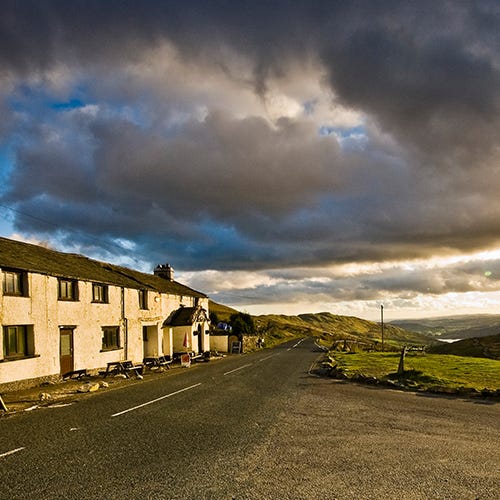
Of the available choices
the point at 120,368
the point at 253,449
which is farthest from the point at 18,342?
the point at 253,449

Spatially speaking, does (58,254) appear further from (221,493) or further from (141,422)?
(221,493)

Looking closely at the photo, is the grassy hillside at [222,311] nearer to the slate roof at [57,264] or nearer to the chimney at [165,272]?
the chimney at [165,272]

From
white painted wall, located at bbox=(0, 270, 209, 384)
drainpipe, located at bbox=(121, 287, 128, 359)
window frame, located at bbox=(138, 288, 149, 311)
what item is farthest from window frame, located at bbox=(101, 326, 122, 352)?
A: window frame, located at bbox=(138, 288, 149, 311)

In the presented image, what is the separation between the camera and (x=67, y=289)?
27547 mm

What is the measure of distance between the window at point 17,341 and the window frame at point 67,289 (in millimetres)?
3247

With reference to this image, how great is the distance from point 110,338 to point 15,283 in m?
10.3

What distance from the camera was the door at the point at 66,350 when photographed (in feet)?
86.0

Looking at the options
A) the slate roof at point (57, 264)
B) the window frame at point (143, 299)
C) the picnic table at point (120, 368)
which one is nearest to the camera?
the slate roof at point (57, 264)

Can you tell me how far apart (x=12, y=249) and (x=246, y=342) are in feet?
134

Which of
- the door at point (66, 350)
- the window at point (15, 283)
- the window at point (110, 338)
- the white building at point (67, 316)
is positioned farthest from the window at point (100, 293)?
the window at point (15, 283)

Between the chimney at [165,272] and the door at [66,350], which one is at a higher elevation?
the chimney at [165,272]

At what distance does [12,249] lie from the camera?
26.3 metres

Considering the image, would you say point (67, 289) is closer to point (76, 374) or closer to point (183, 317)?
point (76, 374)

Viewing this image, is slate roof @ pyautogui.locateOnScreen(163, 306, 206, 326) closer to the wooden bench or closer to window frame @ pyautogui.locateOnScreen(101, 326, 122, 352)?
window frame @ pyautogui.locateOnScreen(101, 326, 122, 352)
